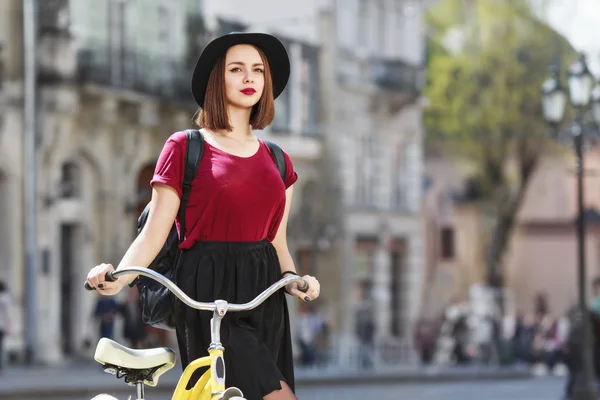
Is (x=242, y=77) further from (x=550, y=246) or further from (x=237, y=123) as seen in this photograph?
(x=550, y=246)

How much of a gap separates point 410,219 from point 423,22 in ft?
27.2

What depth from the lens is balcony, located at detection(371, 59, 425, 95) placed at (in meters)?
49.9

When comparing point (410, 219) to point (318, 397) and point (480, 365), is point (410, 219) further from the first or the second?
point (318, 397)

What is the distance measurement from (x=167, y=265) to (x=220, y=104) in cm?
60

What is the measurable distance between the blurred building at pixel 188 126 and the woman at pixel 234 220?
25328mm

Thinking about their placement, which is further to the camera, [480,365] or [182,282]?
[480,365]

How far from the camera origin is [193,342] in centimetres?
571

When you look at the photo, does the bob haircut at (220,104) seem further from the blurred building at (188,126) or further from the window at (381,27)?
the window at (381,27)

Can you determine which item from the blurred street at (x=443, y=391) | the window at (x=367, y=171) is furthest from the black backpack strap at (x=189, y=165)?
the window at (x=367, y=171)

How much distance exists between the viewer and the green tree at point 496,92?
2034 inches

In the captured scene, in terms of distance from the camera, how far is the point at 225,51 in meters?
5.95

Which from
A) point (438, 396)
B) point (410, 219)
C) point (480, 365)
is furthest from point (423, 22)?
point (438, 396)

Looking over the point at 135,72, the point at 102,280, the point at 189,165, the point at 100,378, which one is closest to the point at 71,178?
the point at 135,72

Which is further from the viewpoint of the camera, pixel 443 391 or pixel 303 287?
pixel 443 391
